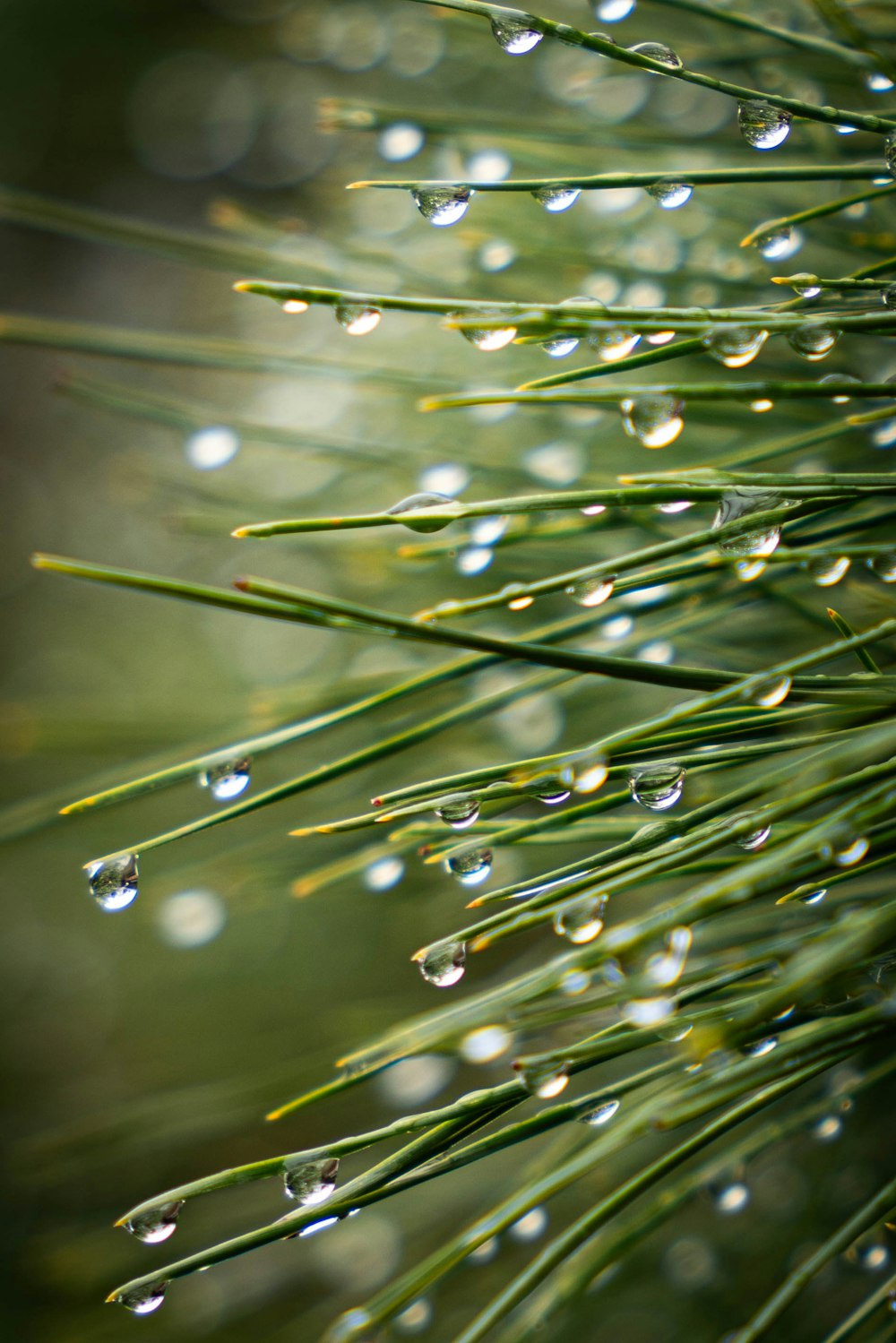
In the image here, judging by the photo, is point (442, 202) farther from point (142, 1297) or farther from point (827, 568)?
point (142, 1297)

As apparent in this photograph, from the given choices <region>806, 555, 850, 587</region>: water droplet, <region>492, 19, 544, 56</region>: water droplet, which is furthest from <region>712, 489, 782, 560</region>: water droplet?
<region>492, 19, 544, 56</region>: water droplet

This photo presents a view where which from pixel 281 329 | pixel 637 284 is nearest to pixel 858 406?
pixel 637 284

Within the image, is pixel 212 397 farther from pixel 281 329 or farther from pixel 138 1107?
pixel 138 1107

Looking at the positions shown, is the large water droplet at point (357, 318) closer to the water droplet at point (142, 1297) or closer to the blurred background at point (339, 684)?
the blurred background at point (339, 684)

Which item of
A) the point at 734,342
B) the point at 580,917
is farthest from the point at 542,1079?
the point at 734,342

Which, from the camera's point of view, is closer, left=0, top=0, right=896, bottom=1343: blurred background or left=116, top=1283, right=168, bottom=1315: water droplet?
left=116, top=1283, right=168, bottom=1315: water droplet

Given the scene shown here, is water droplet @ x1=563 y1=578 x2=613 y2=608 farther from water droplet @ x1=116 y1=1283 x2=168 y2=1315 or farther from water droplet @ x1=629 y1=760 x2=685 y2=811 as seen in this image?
water droplet @ x1=116 y1=1283 x2=168 y2=1315
